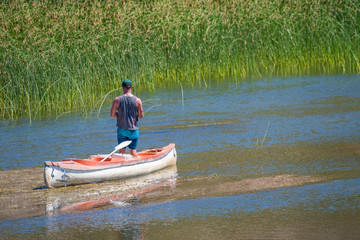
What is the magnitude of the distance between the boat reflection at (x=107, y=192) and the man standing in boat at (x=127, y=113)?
655 mm

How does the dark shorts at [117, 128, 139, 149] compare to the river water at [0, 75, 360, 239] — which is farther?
the dark shorts at [117, 128, 139, 149]

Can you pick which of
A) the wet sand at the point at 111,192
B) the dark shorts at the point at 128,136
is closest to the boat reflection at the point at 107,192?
the wet sand at the point at 111,192

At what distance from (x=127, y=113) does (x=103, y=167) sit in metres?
0.98

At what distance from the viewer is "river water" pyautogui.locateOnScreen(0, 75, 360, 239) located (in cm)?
620

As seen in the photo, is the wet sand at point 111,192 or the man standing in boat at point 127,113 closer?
the wet sand at point 111,192

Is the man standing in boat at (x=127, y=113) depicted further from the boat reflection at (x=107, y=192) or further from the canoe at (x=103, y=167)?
the boat reflection at (x=107, y=192)

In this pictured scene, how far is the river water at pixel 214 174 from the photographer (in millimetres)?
6195

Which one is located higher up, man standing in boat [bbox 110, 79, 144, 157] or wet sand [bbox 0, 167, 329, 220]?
man standing in boat [bbox 110, 79, 144, 157]

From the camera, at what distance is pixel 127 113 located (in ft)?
29.4

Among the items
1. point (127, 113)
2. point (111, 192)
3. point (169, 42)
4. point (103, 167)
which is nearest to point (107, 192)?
point (111, 192)

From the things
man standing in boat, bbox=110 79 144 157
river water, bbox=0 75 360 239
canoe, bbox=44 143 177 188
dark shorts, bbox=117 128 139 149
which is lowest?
river water, bbox=0 75 360 239

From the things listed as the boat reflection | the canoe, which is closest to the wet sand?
the boat reflection

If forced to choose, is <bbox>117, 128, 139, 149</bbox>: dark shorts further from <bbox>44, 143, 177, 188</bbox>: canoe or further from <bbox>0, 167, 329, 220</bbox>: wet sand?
<bbox>0, 167, 329, 220</bbox>: wet sand

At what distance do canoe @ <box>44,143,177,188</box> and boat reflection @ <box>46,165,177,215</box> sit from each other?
8cm
